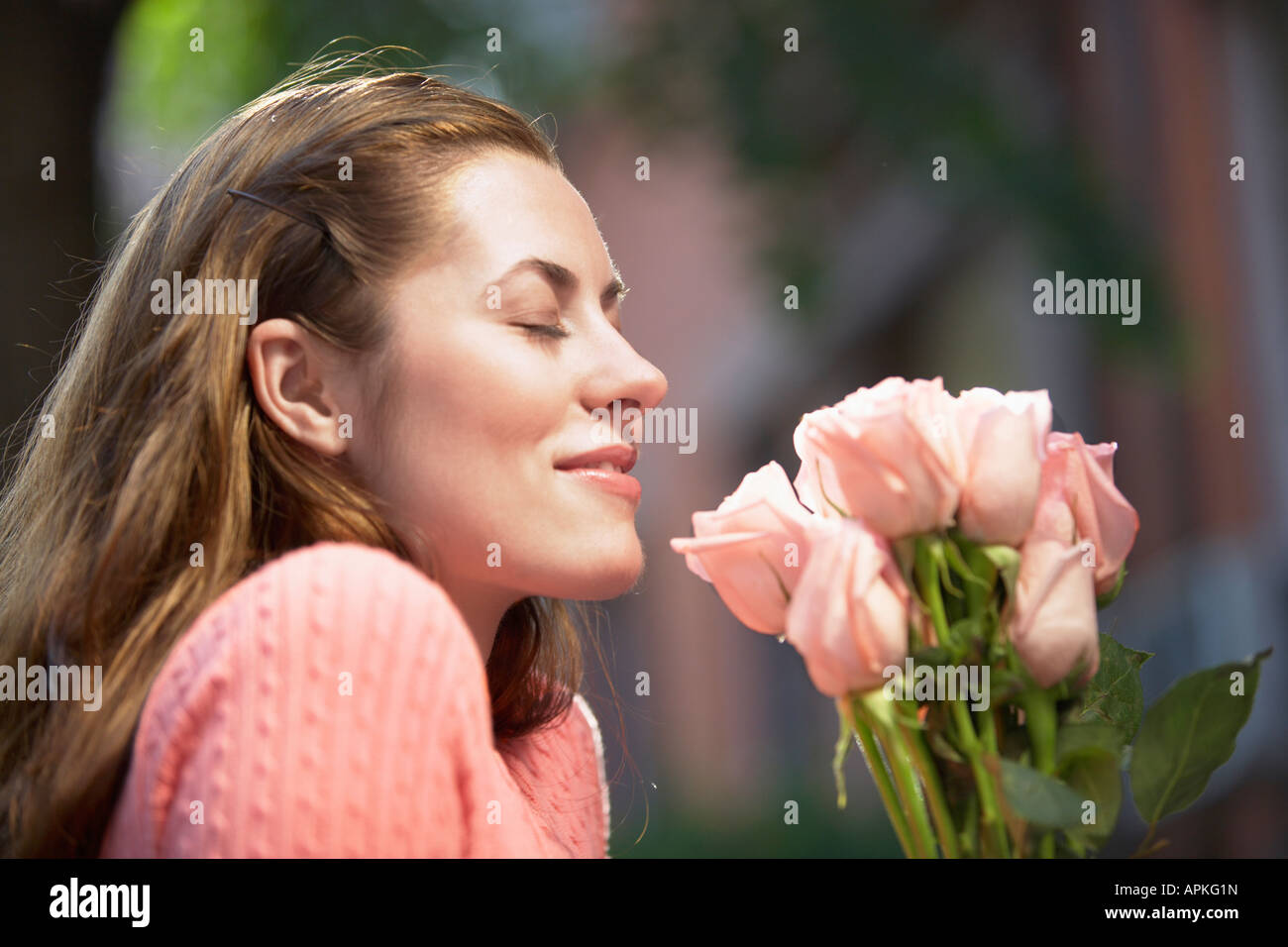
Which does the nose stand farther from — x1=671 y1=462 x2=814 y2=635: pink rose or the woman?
x1=671 y1=462 x2=814 y2=635: pink rose

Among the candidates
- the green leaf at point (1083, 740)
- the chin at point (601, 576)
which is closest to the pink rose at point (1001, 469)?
the green leaf at point (1083, 740)

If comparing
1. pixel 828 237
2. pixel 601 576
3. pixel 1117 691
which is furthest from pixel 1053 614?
pixel 828 237

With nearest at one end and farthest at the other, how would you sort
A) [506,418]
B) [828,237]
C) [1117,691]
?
[1117,691]
[506,418]
[828,237]

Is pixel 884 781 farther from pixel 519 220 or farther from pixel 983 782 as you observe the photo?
pixel 519 220

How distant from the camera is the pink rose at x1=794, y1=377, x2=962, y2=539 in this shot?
2.03 ft

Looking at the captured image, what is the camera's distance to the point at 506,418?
2.75 feet

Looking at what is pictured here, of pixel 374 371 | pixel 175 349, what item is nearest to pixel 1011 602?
pixel 374 371

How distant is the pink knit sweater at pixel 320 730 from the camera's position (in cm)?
61

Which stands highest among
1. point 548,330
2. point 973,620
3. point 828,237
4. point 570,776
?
point 828,237

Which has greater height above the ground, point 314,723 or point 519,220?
point 519,220

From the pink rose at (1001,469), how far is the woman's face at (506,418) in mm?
299

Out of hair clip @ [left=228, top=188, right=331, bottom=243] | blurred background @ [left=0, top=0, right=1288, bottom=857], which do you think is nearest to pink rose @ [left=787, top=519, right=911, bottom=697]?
blurred background @ [left=0, top=0, right=1288, bottom=857]

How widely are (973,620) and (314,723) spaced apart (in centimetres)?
35
